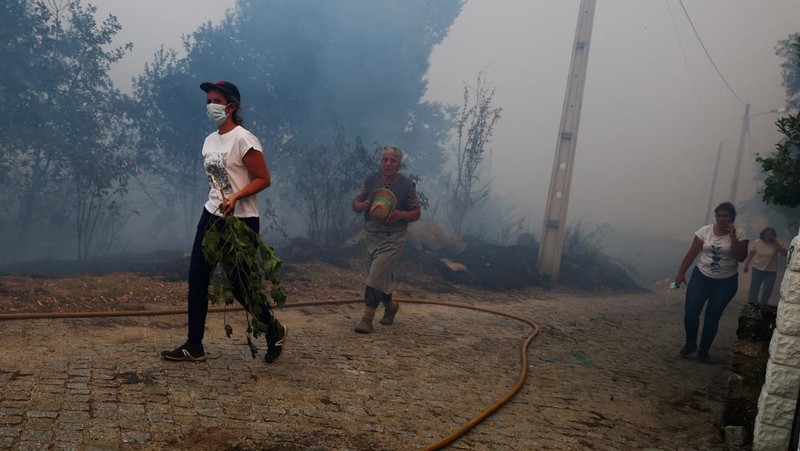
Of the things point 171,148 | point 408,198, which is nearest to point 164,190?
point 171,148

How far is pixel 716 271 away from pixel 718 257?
163mm

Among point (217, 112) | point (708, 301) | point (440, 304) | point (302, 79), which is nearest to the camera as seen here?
point (217, 112)

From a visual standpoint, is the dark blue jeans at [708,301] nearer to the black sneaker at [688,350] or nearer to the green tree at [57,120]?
the black sneaker at [688,350]

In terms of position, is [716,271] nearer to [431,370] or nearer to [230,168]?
[431,370]

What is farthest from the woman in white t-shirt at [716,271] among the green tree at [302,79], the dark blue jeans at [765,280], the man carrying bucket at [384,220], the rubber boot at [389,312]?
the green tree at [302,79]

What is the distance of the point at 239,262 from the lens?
3.94m

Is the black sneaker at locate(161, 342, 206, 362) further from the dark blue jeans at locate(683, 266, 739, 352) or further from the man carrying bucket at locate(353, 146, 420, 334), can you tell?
the dark blue jeans at locate(683, 266, 739, 352)

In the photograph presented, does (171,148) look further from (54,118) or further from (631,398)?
(631,398)

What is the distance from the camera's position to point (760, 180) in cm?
2577

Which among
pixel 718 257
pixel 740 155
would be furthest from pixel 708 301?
pixel 740 155

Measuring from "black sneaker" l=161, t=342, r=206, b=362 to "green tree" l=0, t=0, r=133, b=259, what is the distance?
9193mm

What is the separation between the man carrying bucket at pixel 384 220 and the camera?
19.5 feet

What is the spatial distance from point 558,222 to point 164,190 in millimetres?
10790

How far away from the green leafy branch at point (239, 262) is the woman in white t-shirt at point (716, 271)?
16.3ft
